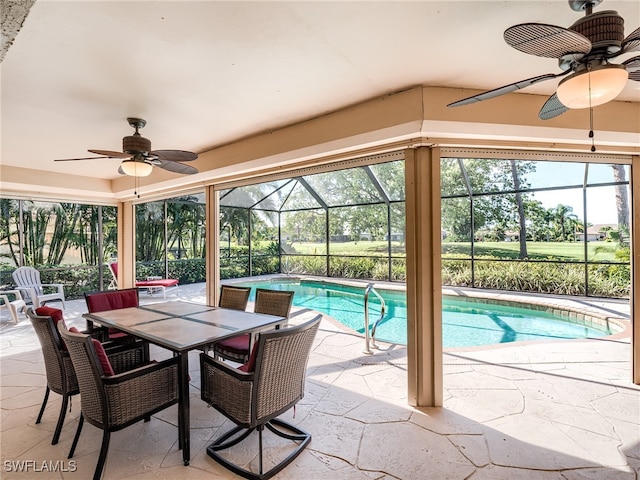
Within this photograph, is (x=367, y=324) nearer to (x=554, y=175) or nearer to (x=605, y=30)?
(x=605, y=30)

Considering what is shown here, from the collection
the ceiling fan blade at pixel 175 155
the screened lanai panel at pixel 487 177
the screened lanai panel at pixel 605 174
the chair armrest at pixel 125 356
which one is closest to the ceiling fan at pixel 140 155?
the ceiling fan blade at pixel 175 155

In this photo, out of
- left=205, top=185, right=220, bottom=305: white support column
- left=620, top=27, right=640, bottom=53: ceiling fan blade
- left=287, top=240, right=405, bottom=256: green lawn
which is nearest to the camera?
left=620, top=27, right=640, bottom=53: ceiling fan blade

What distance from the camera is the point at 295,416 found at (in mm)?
2725

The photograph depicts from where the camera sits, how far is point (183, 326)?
2734 millimetres

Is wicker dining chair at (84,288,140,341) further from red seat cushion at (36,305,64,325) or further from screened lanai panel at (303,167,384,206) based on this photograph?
screened lanai panel at (303,167,384,206)

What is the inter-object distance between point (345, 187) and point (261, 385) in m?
8.37

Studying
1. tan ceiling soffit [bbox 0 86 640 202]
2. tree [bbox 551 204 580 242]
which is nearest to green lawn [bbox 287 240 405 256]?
tree [bbox 551 204 580 242]

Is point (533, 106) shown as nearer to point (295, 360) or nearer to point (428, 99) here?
point (428, 99)

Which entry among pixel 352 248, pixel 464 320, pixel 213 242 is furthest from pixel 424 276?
pixel 352 248

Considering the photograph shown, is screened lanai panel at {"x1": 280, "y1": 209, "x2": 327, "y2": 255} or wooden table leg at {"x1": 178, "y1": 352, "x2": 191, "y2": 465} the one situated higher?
screened lanai panel at {"x1": 280, "y1": 209, "x2": 327, "y2": 255}

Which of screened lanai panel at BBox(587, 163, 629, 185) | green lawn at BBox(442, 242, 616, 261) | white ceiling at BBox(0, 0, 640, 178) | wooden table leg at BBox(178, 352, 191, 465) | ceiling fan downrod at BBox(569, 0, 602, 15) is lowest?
wooden table leg at BBox(178, 352, 191, 465)

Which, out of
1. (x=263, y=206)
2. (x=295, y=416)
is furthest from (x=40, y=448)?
(x=263, y=206)

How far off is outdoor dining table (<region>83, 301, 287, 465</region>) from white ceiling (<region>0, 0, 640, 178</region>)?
2.02 m

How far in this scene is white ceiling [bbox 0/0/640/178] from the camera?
5.80 ft
